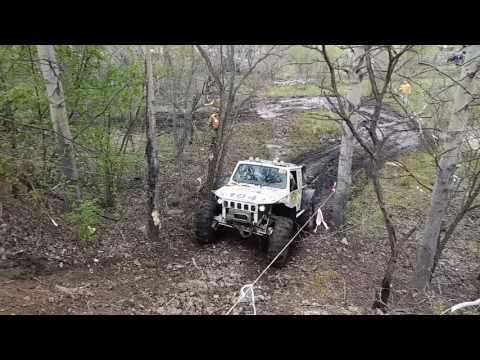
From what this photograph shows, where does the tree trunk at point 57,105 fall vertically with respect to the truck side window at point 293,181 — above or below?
above

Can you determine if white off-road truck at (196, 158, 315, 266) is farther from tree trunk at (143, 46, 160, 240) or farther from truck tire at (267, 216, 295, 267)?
tree trunk at (143, 46, 160, 240)

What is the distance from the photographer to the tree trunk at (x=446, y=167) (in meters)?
5.54

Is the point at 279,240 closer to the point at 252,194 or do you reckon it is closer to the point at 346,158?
the point at 252,194

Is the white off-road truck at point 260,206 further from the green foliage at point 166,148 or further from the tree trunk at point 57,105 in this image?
the green foliage at point 166,148

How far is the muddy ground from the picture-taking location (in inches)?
207

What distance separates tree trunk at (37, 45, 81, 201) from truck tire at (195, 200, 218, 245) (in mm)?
2596

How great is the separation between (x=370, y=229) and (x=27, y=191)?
7.75 metres

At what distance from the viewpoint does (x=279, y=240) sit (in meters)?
6.75

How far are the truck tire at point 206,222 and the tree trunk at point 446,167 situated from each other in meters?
4.04

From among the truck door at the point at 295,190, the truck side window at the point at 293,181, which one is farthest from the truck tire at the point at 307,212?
the truck side window at the point at 293,181

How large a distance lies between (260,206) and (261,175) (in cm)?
136

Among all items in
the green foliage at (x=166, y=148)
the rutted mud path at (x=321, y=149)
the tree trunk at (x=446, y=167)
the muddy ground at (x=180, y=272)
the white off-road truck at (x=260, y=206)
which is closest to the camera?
the muddy ground at (x=180, y=272)

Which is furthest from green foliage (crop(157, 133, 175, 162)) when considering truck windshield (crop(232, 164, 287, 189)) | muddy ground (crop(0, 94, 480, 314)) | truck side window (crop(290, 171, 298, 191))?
truck side window (crop(290, 171, 298, 191))
